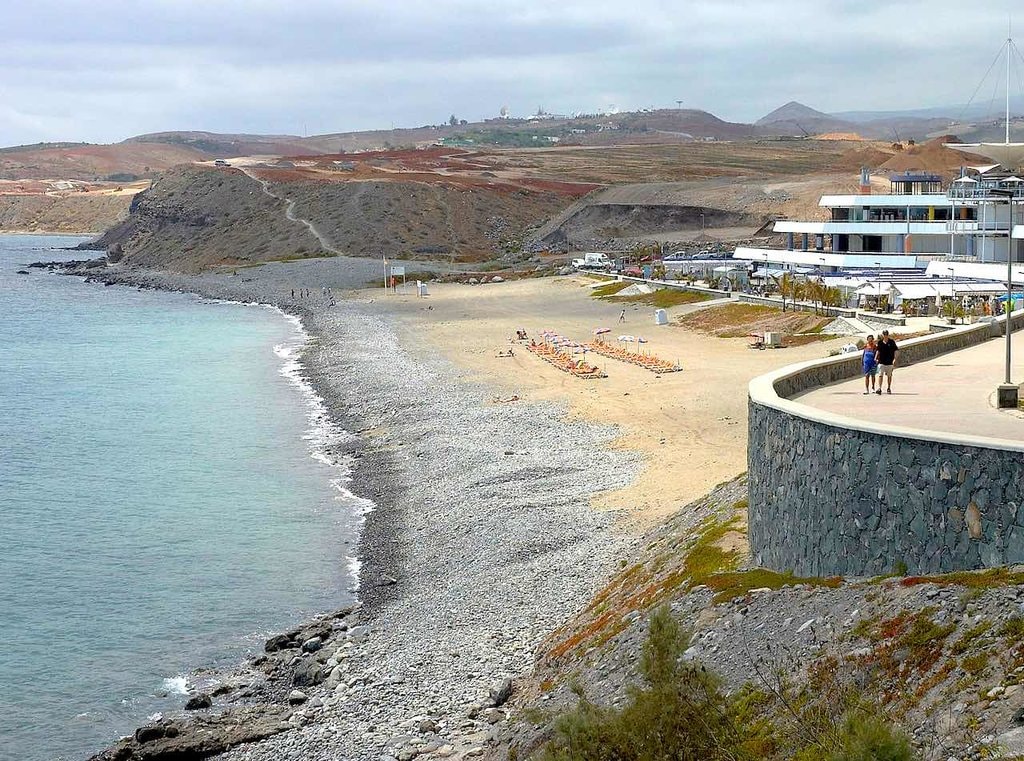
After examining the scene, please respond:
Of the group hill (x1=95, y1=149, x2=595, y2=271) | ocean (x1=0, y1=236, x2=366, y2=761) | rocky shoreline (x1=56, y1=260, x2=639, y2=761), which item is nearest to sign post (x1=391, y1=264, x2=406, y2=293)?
hill (x1=95, y1=149, x2=595, y2=271)

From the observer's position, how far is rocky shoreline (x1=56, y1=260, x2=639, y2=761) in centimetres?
1834

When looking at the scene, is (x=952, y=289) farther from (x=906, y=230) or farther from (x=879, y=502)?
(x=879, y=502)

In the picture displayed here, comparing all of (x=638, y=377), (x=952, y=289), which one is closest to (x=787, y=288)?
(x=952, y=289)

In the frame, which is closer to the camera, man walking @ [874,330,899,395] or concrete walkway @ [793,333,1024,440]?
concrete walkway @ [793,333,1024,440]

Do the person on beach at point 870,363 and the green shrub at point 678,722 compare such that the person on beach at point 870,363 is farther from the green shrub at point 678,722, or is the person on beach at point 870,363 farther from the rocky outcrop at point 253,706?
the rocky outcrop at point 253,706

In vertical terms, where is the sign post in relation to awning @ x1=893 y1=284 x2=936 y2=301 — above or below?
below

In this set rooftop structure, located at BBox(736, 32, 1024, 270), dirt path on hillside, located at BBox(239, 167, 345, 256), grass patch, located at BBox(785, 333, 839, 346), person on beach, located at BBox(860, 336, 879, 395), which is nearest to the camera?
person on beach, located at BBox(860, 336, 879, 395)

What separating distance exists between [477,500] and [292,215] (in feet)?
368

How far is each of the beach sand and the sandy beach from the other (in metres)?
0.12

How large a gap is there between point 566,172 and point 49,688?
515ft

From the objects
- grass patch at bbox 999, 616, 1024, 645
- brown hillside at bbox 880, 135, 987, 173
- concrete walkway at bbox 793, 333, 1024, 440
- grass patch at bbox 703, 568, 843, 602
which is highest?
brown hillside at bbox 880, 135, 987, 173

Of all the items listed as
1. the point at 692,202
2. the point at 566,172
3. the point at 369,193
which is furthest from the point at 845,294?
the point at 566,172

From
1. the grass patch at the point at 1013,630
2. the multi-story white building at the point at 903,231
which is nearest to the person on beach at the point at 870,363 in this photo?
the grass patch at the point at 1013,630

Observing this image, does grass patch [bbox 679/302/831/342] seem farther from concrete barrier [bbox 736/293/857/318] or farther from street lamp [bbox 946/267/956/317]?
street lamp [bbox 946/267/956/317]
